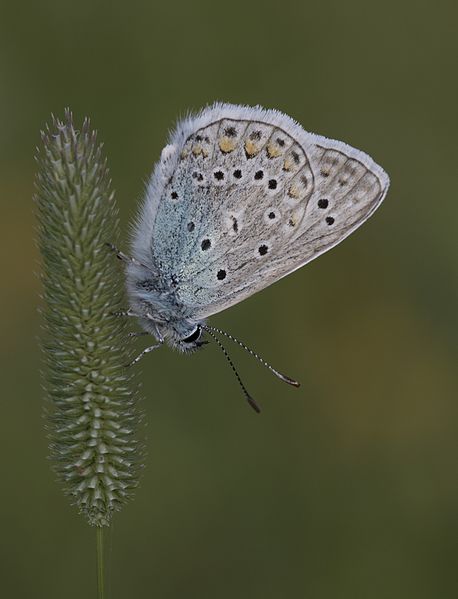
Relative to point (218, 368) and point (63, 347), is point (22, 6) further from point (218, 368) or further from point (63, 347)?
point (63, 347)

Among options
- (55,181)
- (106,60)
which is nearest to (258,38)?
(106,60)

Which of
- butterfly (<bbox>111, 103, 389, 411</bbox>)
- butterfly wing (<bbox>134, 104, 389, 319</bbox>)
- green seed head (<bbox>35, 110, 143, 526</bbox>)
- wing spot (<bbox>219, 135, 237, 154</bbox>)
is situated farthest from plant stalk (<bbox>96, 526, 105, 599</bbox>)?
wing spot (<bbox>219, 135, 237, 154</bbox>)

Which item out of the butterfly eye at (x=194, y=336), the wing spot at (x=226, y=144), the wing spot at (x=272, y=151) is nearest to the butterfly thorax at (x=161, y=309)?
the butterfly eye at (x=194, y=336)

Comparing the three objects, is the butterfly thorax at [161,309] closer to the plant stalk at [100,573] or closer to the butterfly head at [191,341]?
the butterfly head at [191,341]

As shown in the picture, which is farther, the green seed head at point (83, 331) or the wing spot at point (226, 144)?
the wing spot at point (226, 144)

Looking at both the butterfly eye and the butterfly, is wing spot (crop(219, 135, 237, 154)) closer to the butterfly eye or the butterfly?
the butterfly

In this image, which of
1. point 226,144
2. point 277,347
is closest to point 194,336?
point 226,144
